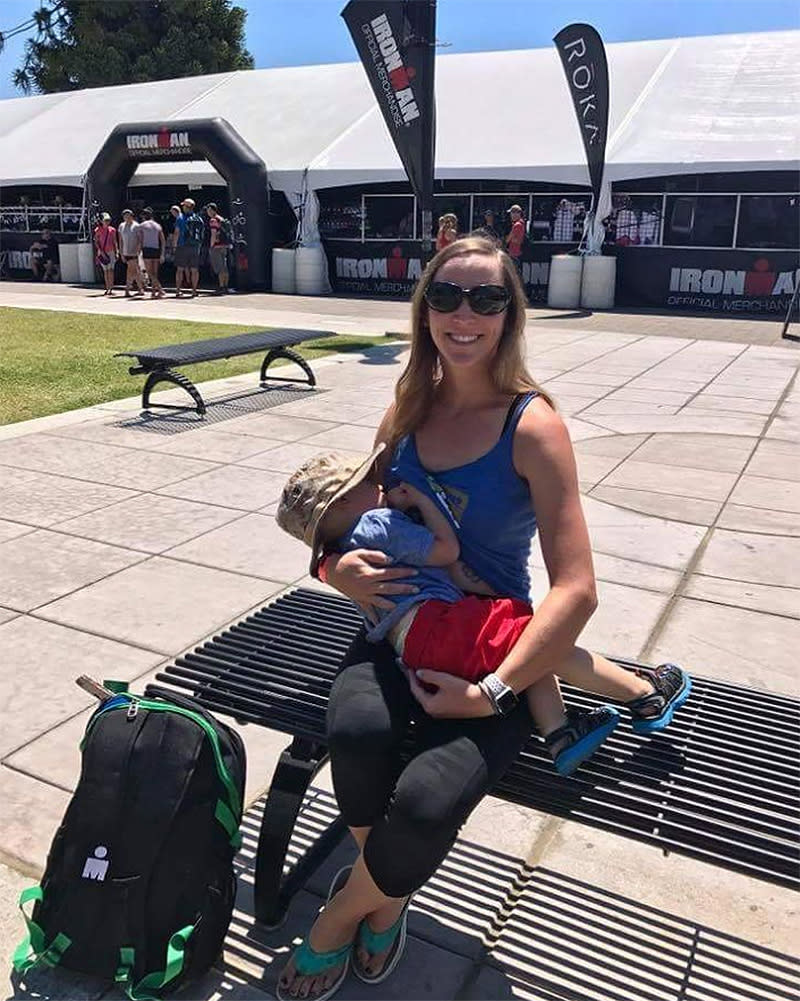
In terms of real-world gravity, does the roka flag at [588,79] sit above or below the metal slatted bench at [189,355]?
above

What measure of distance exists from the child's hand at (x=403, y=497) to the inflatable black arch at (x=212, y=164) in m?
19.5

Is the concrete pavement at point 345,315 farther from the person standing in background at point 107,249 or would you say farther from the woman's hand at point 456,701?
the woman's hand at point 456,701

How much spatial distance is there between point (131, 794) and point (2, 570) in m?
2.91

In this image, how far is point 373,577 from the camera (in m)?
2.31

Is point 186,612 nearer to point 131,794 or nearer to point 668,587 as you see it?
point 131,794

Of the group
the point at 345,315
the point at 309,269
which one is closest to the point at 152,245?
the point at 309,269

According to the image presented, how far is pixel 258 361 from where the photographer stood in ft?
37.1

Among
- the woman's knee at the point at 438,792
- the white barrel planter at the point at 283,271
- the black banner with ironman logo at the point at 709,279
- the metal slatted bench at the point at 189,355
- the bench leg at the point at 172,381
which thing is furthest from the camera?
the white barrel planter at the point at 283,271

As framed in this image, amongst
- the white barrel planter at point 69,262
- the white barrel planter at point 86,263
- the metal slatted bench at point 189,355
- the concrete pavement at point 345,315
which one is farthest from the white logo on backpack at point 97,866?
the white barrel planter at point 69,262

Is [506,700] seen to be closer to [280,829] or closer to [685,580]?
[280,829]

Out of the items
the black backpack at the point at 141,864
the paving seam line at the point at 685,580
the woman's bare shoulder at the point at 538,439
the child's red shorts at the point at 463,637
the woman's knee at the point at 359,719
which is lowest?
the paving seam line at the point at 685,580

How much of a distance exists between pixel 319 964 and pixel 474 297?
1.71 m

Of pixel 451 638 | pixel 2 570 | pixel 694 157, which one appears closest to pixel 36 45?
pixel 694 157

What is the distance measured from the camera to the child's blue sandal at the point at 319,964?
2180 millimetres
